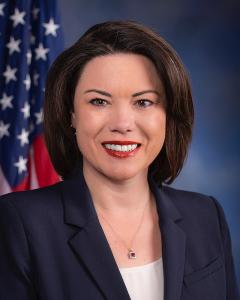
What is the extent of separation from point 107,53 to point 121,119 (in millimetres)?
209

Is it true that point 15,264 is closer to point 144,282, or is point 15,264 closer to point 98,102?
point 144,282

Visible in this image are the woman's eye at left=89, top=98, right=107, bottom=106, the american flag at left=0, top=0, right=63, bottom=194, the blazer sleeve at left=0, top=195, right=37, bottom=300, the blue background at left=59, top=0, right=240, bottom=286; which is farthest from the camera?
the blue background at left=59, top=0, right=240, bottom=286

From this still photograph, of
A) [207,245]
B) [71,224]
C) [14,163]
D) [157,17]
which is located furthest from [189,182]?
[71,224]

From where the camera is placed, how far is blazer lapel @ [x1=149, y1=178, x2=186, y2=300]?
1660mm

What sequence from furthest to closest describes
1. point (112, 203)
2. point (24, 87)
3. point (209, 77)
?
point (209, 77) < point (24, 87) < point (112, 203)

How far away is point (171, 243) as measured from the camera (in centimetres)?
175

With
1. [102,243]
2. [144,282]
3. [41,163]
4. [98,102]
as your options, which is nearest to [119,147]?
[98,102]

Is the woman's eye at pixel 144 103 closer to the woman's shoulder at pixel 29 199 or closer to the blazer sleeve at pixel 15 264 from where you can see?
the woman's shoulder at pixel 29 199

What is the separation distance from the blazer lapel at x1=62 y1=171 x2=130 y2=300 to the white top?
62mm

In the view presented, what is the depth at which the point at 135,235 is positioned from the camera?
5.87ft

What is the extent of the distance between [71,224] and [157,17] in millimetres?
2208

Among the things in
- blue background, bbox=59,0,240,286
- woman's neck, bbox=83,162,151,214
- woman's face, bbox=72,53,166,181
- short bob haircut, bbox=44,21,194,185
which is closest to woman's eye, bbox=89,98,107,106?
woman's face, bbox=72,53,166,181

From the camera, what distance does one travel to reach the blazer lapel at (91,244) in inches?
62.4

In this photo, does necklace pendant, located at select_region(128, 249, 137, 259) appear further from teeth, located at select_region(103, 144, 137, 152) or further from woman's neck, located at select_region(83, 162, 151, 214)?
teeth, located at select_region(103, 144, 137, 152)
